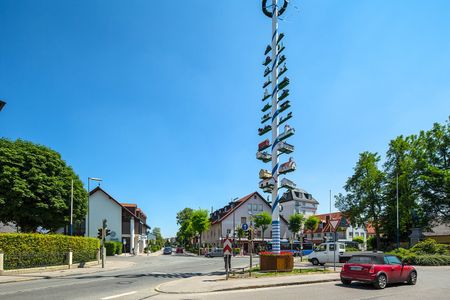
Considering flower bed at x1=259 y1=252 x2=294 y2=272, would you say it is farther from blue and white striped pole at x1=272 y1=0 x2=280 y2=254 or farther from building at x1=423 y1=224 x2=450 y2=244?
building at x1=423 y1=224 x2=450 y2=244

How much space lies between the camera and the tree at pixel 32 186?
34188 millimetres

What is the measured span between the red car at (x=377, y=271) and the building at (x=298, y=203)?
74.5m

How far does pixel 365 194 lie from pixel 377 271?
150 feet

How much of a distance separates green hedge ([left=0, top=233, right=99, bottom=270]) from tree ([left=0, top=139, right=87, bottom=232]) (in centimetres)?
609

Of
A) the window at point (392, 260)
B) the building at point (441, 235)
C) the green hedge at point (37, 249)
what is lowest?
the building at point (441, 235)

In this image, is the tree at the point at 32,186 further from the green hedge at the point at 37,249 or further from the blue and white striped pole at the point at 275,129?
the blue and white striped pole at the point at 275,129

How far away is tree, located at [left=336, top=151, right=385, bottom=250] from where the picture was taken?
56.2 metres

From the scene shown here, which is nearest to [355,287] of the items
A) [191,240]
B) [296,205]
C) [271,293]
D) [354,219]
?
[271,293]

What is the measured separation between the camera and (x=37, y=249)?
88.1 ft

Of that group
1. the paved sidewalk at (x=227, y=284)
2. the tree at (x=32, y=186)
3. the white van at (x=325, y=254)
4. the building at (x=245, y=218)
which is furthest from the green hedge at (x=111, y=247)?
the paved sidewalk at (x=227, y=284)

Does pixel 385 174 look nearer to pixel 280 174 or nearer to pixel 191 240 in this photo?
pixel 280 174

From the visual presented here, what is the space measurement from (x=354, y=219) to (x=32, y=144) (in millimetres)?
46522

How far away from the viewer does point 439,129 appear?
4950 cm

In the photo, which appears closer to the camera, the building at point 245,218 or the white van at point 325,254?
the white van at point 325,254
